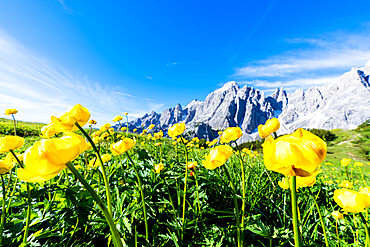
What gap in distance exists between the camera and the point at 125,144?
3.77 ft

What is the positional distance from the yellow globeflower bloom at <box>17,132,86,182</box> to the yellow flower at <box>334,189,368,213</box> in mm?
1256

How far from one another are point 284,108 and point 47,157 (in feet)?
494

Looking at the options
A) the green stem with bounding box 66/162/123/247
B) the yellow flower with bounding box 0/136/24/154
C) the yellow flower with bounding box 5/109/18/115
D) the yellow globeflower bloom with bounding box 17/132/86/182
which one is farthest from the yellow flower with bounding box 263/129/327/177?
the yellow flower with bounding box 5/109/18/115

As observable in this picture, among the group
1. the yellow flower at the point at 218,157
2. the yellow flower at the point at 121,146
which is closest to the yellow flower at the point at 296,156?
the yellow flower at the point at 218,157

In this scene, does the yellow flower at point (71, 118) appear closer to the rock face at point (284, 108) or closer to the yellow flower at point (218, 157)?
the yellow flower at point (218, 157)

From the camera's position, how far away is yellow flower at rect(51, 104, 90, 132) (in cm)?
84

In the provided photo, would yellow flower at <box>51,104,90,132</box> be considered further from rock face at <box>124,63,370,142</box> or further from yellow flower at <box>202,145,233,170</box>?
rock face at <box>124,63,370,142</box>

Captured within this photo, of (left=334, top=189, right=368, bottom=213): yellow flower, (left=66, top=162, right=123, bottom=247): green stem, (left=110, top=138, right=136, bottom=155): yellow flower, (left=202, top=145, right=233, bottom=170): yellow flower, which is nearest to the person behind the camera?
(left=66, top=162, right=123, bottom=247): green stem

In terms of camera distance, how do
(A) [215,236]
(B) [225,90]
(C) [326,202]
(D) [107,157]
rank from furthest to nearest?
(B) [225,90]
(C) [326,202]
(D) [107,157]
(A) [215,236]

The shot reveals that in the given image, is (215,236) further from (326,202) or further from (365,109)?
(365,109)

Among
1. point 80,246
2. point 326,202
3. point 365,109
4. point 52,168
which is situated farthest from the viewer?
point 365,109

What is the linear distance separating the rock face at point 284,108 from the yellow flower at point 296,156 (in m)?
78.2

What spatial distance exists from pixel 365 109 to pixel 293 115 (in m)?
35.0

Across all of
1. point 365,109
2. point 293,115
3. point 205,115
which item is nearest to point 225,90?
point 205,115
